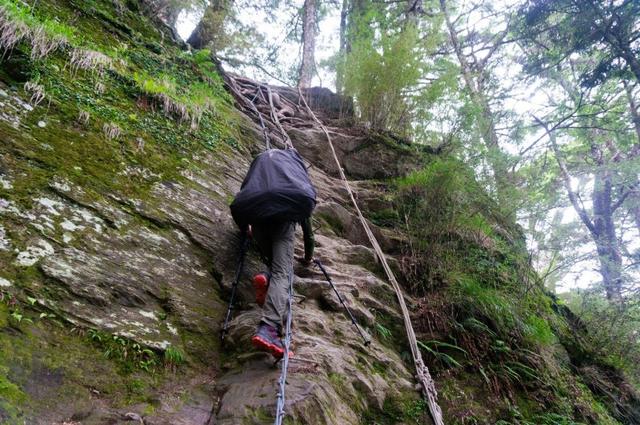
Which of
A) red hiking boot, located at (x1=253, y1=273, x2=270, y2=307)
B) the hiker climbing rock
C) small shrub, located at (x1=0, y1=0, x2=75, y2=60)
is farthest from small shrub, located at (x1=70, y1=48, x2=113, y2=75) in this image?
red hiking boot, located at (x1=253, y1=273, x2=270, y2=307)

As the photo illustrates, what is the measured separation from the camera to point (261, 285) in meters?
3.34

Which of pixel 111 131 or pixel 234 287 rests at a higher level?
pixel 111 131

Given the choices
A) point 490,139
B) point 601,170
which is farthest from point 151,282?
point 601,170

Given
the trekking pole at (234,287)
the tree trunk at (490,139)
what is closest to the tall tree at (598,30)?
the tree trunk at (490,139)

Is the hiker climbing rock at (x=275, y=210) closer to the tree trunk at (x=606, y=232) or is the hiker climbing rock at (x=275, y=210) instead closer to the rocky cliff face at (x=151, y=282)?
the rocky cliff face at (x=151, y=282)

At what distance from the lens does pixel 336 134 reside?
8.34 metres

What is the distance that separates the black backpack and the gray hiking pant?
0.15 meters

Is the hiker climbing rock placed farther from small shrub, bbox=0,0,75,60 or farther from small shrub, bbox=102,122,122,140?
small shrub, bbox=0,0,75,60

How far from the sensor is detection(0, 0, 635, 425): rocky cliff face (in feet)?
8.07

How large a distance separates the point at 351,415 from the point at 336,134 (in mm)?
6158

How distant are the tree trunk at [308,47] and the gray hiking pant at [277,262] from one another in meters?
8.38

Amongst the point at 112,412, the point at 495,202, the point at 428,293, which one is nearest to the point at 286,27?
the point at 495,202

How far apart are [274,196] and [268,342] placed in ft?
3.77

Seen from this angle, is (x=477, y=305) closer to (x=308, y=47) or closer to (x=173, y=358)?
(x=173, y=358)
